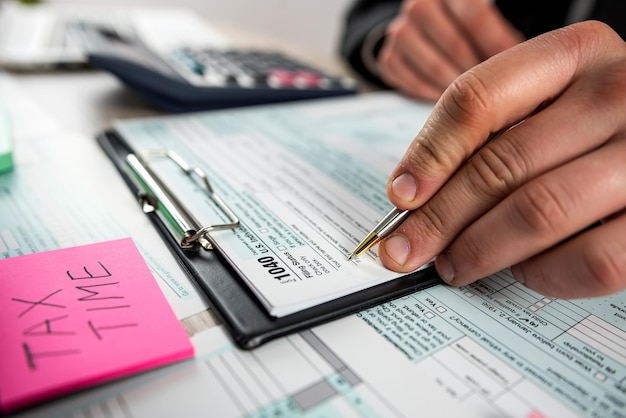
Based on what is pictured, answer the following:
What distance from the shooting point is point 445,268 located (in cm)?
32

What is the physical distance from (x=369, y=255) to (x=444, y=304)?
0.06m

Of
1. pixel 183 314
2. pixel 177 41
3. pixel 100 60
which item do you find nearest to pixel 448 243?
pixel 183 314

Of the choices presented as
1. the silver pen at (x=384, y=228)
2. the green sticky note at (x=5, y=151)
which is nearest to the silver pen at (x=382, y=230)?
the silver pen at (x=384, y=228)

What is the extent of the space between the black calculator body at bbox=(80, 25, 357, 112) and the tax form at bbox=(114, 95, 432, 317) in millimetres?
22

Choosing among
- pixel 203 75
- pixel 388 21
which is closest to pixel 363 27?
pixel 388 21

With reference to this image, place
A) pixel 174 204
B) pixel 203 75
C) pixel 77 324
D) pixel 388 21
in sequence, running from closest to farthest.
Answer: pixel 77 324 → pixel 174 204 → pixel 203 75 → pixel 388 21

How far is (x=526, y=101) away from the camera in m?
0.31

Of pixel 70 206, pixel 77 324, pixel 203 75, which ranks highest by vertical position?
pixel 203 75

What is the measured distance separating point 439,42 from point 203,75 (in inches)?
15.2

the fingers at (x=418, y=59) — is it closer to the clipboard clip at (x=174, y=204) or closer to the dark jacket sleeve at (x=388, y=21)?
the dark jacket sleeve at (x=388, y=21)

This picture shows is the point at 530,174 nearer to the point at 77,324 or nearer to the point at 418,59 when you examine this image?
the point at 77,324

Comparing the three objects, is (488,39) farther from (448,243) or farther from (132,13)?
(132,13)

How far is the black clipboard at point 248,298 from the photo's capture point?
9.9 inches

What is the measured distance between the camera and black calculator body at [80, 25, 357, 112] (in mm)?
582
